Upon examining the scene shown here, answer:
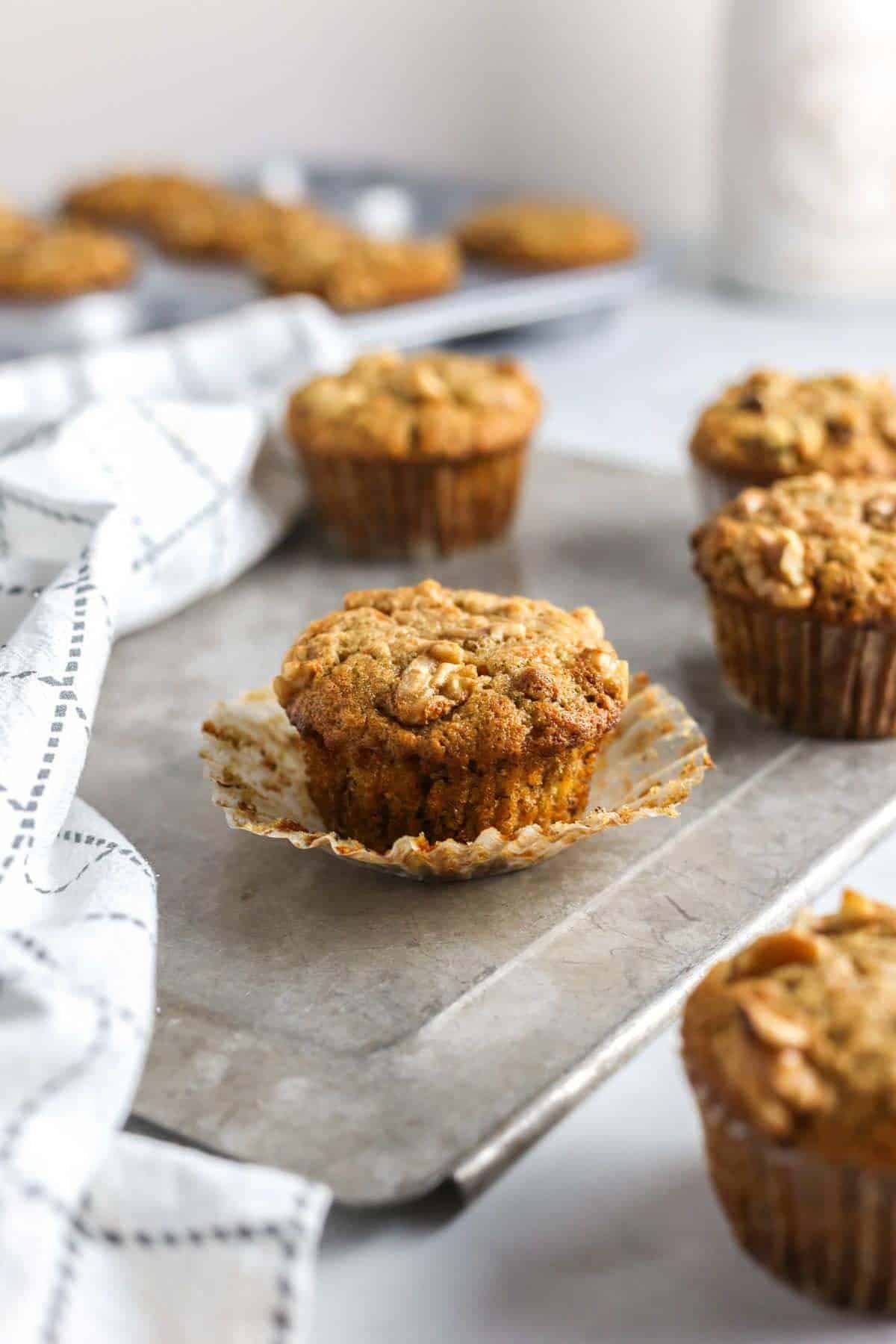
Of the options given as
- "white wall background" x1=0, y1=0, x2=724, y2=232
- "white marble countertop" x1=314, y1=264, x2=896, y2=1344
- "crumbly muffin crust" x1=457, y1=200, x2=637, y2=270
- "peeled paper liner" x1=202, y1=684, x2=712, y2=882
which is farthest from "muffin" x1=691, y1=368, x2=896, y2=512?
"white wall background" x1=0, y1=0, x2=724, y2=232

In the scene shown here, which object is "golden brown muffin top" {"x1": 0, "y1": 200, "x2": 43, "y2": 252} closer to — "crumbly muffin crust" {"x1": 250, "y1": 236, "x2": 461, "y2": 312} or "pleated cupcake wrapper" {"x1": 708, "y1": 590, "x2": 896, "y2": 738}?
"crumbly muffin crust" {"x1": 250, "y1": 236, "x2": 461, "y2": 312}

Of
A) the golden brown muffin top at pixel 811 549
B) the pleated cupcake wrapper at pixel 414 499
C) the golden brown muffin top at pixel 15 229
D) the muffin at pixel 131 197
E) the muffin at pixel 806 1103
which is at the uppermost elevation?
the muffin at pixel 806 1103

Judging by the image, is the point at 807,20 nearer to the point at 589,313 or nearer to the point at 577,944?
the point at 589,313

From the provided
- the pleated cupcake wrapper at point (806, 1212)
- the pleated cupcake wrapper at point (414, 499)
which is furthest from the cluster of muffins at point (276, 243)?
the pleated cupcake wrapper at point (806, 1212)

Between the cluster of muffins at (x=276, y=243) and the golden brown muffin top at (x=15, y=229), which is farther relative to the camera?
the golden brown muffin top at (x=15, y=229)

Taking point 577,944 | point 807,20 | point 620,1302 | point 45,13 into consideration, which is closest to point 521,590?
point 577,944

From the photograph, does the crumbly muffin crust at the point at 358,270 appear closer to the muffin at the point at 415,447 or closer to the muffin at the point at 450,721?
the muffin at the point at 415,447
